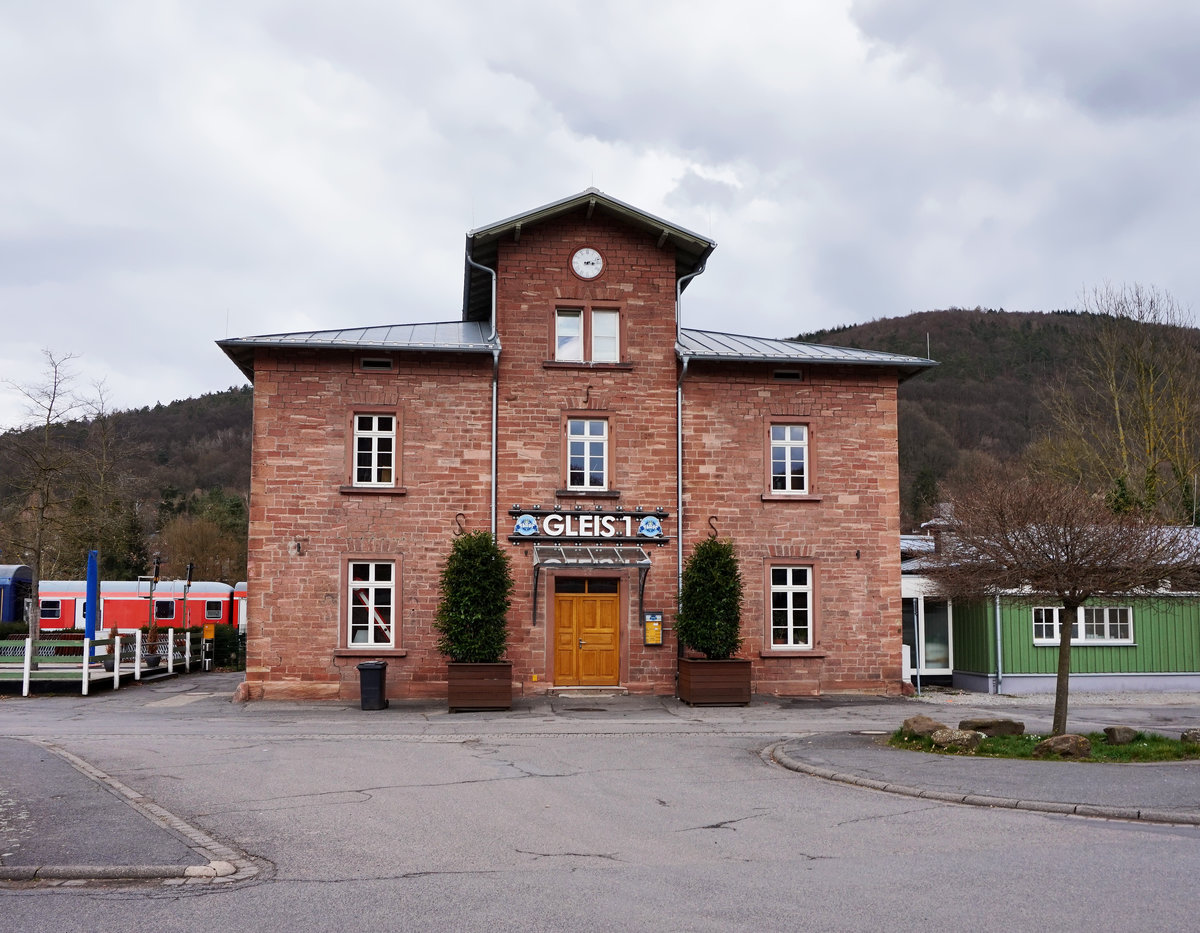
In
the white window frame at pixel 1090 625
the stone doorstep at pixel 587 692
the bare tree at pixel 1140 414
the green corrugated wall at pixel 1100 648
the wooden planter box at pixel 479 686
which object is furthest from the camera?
the bare tree at pixel 1140 414

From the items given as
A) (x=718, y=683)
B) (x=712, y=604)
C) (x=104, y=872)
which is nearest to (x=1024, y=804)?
(x=104, y=872)

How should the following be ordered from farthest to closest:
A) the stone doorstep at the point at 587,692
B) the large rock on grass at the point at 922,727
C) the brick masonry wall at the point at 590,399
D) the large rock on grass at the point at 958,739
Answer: the brick masonry wall at the point at 590,399 → the stone doorstep at the point at 587,692 → the large rock on grass at the point at 922,727 → the large rock on grass at the point at 958,739

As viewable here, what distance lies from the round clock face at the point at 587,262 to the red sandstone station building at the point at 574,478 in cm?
3

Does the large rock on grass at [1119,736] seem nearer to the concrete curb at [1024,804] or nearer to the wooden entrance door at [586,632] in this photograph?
the concrete curb at [1024,804]

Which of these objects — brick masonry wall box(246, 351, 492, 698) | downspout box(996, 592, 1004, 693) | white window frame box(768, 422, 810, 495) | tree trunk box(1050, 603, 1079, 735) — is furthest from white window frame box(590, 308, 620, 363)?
tree trunk box(1050, 603, 1079, 735)

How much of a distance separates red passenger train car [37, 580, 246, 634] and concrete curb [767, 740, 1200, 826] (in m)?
33.9

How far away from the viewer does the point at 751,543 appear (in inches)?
917

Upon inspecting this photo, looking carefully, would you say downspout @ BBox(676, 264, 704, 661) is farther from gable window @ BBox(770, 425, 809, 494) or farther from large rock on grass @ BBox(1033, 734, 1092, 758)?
large rock on grass @ BBox(1033, 734, 1092, 758)

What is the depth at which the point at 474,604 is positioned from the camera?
20.8m

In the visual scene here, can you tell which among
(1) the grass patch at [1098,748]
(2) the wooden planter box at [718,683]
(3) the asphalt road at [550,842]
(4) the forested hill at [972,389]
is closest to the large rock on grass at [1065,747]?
(1) the grass patch at [1098,748]

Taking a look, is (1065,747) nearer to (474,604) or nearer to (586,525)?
(474,604)

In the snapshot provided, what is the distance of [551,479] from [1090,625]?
13078mm

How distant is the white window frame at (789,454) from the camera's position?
23.7 meters

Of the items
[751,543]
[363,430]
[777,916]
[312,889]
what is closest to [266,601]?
[363,430]
